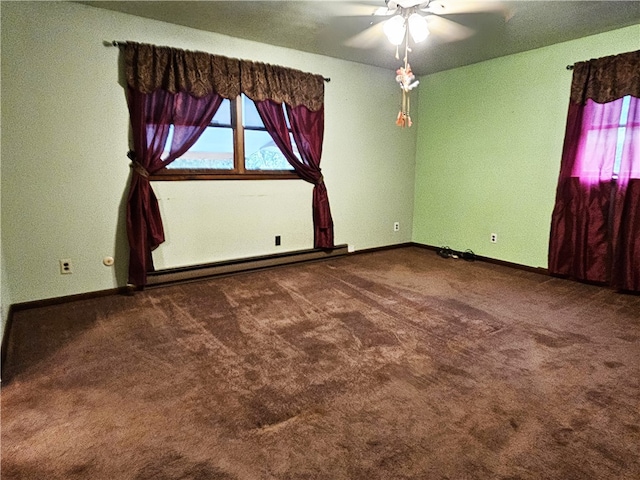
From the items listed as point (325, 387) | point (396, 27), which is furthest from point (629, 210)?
point (325, 387)

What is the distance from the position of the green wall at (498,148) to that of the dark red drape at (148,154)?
326 cm

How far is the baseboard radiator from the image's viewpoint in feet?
12.1

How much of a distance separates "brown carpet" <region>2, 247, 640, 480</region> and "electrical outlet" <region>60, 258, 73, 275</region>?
30cm

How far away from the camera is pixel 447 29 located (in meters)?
3.54

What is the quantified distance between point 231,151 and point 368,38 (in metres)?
1.80

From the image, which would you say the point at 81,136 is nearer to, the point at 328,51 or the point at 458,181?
the point at 328,51

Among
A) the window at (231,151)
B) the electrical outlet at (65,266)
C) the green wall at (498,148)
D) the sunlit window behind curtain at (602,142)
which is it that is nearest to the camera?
the electrical outlet at (65,266)

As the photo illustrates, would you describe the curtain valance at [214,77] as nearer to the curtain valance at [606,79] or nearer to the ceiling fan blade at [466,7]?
the ceiling fan blade at [466,7]

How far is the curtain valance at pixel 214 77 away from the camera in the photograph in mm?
3340

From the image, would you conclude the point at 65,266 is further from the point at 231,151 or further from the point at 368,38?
the point at 368,38

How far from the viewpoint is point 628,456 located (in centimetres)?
156

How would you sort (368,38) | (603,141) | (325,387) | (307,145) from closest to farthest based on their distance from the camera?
(325,387) < (603,141) < (368,38) < (307,145)

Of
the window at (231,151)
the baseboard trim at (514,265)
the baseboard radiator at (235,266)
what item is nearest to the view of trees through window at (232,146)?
the window at (231,151)

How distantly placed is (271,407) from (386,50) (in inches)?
152
